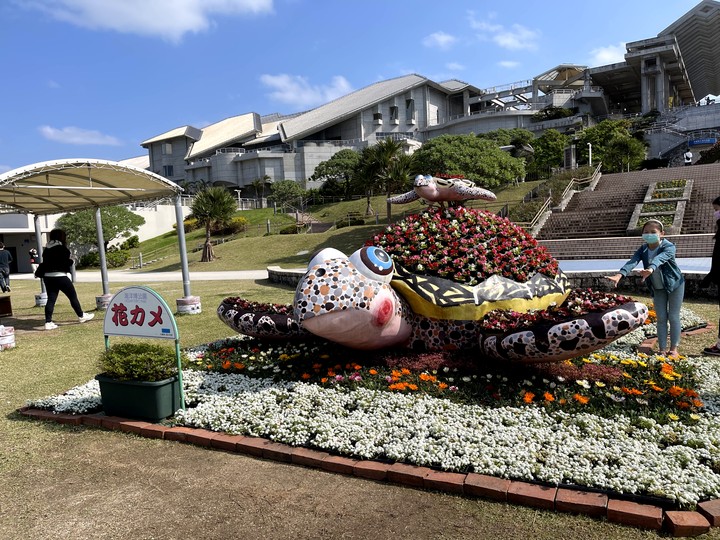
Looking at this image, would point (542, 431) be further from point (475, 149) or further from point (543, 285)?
point (475, 149)

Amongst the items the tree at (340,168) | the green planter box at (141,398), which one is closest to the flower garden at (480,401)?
the green planter box at (141,398)

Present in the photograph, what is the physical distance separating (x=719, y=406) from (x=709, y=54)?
82.2 m

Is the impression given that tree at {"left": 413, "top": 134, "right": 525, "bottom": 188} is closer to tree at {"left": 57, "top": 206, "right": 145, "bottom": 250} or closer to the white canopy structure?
the white canopy structure

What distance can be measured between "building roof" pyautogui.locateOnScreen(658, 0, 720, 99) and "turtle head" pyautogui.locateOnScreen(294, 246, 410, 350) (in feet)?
233

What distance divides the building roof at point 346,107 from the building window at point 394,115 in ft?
6.63

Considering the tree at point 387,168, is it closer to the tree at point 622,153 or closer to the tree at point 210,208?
the tree at point 210,208

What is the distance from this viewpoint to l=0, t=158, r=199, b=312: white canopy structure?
9219 mm

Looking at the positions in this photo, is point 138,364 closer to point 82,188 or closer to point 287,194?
point 82,188

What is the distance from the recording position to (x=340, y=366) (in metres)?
5.81

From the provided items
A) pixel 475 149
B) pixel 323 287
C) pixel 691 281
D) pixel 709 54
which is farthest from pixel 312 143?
pixel 323 287

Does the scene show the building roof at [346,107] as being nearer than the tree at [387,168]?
No

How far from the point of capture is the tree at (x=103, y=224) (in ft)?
126

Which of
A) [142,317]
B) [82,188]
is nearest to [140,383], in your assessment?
[142,317]

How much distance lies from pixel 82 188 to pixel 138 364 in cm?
607
